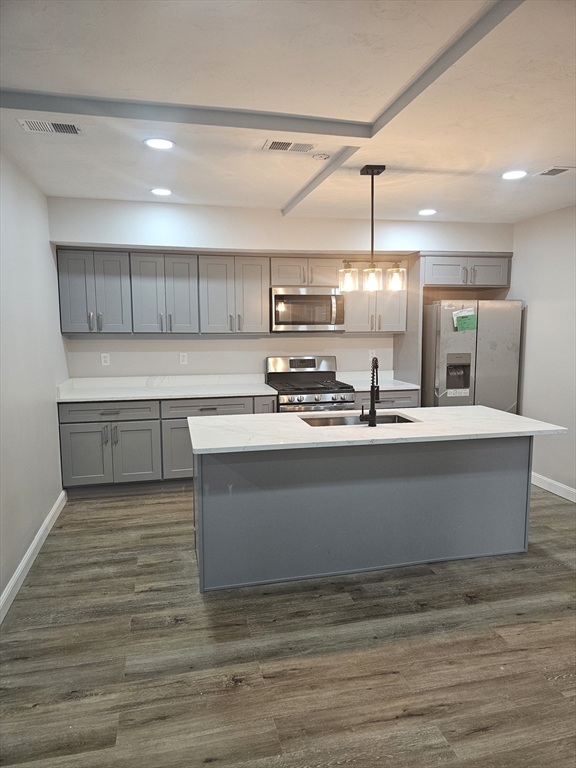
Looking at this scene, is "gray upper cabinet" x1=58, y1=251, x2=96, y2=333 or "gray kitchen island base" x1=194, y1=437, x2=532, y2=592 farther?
"gray upper cabinet" x1=58, y1=251, x2=96, y2=333

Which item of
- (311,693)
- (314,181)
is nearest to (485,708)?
(311,693)

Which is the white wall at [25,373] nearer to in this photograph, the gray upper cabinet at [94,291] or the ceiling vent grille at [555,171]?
the gray upper cabinet at [94,291]

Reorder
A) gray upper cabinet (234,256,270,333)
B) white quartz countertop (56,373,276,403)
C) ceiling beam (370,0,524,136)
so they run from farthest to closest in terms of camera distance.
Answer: gray upper cabinet (234,256,270,333)
white quartz countertop (56,373,276,403)
ceiling beam (370,0,524,136)

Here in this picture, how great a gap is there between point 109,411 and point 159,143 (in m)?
2.36

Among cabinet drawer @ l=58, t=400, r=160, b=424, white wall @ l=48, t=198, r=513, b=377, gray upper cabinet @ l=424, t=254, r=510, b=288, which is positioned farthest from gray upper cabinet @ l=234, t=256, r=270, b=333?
gray upper cabinet @ l=424, t=254, r=510, b=288

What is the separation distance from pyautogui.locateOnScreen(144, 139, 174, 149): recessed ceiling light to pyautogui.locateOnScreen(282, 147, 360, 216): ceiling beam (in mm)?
945

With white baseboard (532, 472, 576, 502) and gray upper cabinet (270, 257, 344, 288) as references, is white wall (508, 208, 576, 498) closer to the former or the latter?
white baseboard (532, 472, 576, 502)

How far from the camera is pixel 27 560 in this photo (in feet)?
10.1

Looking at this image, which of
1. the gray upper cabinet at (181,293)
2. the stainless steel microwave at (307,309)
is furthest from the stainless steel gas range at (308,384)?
the gray upper cabinet at (181,293)

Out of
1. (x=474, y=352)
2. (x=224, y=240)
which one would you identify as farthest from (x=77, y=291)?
(x=474, y=352)

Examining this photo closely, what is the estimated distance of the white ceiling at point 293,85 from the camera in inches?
65.3

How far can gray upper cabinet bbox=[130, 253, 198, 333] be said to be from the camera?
455 centimetres

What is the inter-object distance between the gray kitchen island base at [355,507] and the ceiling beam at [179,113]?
1.68 m

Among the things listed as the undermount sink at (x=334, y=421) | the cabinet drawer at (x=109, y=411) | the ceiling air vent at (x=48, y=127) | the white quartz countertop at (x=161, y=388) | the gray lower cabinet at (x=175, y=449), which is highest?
the ceiling air vent at (x=48, y=127)
